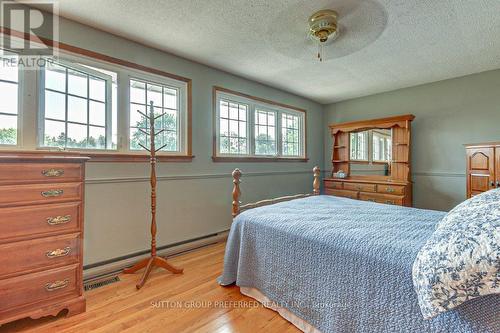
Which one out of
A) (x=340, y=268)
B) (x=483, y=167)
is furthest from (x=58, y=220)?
(x=483, y=167)

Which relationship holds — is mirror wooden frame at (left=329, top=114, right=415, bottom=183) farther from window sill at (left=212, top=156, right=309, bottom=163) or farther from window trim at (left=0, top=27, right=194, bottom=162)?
window trim at (left=0, top=27, right=194, bottom=162)

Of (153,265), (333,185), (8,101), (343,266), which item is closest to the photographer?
(343,266)

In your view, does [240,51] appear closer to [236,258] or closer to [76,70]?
[76,70]

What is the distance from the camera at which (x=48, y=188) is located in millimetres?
1535

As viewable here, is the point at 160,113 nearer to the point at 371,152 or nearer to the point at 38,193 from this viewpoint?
the point at 38,193

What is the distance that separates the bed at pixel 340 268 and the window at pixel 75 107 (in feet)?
5.41

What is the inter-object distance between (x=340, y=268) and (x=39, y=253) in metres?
1.89

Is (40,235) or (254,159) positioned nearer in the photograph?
(40,235)

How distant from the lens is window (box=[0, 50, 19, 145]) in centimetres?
179

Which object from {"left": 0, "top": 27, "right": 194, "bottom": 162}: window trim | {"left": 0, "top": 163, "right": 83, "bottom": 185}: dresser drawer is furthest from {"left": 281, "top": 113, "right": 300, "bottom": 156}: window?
{"left": 0, "top": 163, "right": 83, "bottom": 185}: dresser drawer

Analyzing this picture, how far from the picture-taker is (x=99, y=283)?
6.76 feet

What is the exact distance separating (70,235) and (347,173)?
13.4ft

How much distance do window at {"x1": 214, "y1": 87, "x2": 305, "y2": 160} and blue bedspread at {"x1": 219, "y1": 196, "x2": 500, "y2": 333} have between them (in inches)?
61.4

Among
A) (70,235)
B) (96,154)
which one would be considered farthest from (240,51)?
(70,235)
